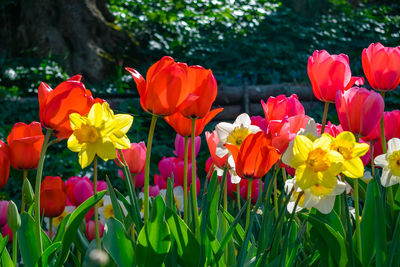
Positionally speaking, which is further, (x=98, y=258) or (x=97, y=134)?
(x=97, y=134)

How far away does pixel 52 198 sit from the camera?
1.43 meters

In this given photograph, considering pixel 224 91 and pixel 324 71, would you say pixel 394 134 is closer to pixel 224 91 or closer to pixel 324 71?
pixel 324 71

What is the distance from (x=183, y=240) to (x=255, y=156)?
9.3 inches

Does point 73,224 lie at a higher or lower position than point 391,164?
lower

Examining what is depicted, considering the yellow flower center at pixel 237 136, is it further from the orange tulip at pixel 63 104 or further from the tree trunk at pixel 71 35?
the tree trunk at pixel 71 35

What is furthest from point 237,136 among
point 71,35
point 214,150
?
point 71,35

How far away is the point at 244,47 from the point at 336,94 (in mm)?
6855

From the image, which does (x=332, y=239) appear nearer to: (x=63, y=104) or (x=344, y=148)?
(x=344, y=148)

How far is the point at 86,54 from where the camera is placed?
665cm

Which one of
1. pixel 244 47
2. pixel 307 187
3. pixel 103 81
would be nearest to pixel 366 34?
pixel 244 47

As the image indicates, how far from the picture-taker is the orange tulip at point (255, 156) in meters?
1.16

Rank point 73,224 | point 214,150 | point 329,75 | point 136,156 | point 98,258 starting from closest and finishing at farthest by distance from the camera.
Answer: point 98,258 < point 73,224 < point 329,75 < point 214,150 < point 136,156

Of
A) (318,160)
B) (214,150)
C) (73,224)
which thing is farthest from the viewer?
(214,150)

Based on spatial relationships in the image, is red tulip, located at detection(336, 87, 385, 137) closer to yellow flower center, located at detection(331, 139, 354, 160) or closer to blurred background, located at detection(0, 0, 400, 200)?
yellow flower center, located at detection(331, 139, 354, 160)
